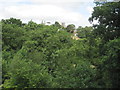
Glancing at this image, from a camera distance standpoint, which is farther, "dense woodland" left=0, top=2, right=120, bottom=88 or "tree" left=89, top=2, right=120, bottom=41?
"tree" left=89, top=2, right=120, bottom=41

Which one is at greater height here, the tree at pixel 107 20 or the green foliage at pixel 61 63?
the tree at pixel 107 20

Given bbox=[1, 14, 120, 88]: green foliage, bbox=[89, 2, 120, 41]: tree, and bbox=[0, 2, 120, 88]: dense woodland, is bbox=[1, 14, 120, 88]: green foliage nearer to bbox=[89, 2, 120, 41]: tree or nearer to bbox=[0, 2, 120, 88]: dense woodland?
bbox=[0, 2, 120, 88]: dense woodland

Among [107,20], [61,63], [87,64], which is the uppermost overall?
[107,20]

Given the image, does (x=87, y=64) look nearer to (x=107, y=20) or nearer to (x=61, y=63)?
(x=107, y=20)

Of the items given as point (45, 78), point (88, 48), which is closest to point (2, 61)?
point (45, 78)

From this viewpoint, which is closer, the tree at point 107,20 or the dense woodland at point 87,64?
the dense woodland at point 87,64

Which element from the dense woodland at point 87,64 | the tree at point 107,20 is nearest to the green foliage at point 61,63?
the dense woodland at point 87,64

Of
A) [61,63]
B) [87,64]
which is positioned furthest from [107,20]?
[61,63]

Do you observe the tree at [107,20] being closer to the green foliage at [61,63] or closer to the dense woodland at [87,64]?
the dense woodland at [87,64]

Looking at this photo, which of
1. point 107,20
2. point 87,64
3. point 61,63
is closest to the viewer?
point 107,20

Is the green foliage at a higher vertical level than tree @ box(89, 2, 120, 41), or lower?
lower

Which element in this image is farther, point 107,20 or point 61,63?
point 61,63

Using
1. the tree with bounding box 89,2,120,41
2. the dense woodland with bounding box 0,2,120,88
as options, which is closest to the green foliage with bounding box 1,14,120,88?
the dense woodland with bounding box 0,2,120,88

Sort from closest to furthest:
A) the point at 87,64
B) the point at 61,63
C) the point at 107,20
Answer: the point at 107,20
the point at 87,64
the point at 61,63
